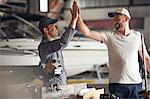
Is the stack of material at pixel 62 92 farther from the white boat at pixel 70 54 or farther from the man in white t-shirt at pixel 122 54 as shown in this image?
the white boat at pixel 70 54

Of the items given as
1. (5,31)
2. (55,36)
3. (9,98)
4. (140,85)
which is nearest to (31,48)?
(5,31)

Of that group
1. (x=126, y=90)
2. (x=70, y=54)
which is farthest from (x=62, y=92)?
(x=70, y=54)

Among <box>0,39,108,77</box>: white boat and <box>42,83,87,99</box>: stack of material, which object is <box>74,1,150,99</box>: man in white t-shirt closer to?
<box>42,83,87,99</box>: stack of material

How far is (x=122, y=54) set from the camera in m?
2.32

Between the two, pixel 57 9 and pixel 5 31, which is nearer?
pixel 5 31

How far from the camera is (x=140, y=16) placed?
19.6ft

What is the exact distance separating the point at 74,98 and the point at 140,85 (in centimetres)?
47

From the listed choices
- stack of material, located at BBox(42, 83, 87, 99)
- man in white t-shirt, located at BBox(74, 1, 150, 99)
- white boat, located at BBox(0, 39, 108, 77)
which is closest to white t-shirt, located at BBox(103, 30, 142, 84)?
man in white t-shirt, located at BBox(74, 1, 150, 99)

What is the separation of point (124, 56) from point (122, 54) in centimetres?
2

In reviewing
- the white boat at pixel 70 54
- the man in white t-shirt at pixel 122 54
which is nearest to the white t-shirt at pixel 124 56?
the man in white t-shirt at pixel 122 54

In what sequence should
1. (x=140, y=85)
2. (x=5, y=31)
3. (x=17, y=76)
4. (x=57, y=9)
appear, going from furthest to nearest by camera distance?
(x=57, y=9), (x=5, y=31), (x=17, y=76), (x=140, y=85)

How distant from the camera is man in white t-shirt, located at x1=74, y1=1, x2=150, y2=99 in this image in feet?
7.63

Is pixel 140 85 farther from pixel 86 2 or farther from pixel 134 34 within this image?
pixel 86 2

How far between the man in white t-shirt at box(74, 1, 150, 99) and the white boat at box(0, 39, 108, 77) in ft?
4.63
